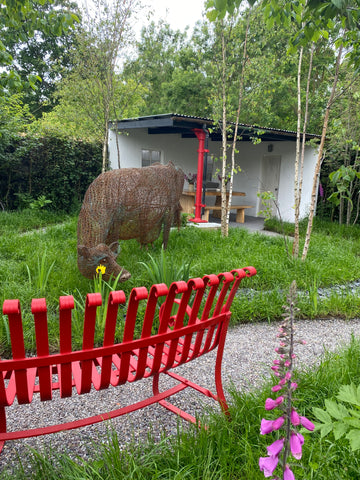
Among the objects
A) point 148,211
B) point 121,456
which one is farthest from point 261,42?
point 121,456

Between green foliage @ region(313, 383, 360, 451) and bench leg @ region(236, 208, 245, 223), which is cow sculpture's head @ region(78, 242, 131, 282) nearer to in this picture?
green foliage @ region(313, 383, 360, 451)

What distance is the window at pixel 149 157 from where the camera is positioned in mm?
11812

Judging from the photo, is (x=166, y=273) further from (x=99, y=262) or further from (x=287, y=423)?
(x=287, y=423)

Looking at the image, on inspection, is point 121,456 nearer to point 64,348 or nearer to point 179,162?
point 64,348

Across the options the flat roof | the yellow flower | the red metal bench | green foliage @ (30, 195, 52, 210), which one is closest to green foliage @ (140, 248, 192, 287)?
the yellow flower

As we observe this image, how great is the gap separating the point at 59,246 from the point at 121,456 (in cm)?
485

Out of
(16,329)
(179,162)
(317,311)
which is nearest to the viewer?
(16,329)

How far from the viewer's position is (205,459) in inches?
67.7

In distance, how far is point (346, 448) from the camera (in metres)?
1.78

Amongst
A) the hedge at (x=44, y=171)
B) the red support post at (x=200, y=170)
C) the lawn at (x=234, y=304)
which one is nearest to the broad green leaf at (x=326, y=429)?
the lawn at (x=234, y=304)

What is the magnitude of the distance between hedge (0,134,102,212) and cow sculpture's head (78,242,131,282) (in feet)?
22.4

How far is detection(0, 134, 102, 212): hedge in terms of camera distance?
966 centimetres

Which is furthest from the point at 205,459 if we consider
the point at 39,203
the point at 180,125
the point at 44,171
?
the point at 44,171

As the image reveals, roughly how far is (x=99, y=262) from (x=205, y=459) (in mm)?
2460
